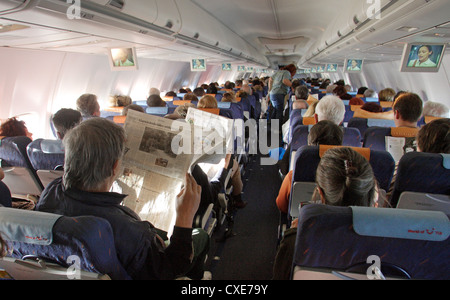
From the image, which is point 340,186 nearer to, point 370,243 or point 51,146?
point 370,243

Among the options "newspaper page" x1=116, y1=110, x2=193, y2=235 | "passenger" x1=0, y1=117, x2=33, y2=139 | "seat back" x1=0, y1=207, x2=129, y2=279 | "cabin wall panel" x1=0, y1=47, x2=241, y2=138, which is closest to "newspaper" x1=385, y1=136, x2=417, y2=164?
"newspaper page" x1=116, y1=110, x2=193, y2=235

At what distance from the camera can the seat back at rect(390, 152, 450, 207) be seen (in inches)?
73.8

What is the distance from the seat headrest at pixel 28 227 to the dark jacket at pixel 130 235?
23 centimetres

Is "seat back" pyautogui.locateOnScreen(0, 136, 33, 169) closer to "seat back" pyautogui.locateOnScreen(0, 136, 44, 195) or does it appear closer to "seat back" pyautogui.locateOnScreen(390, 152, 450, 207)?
"seat back" pyautogui.locateOnScreen(0, 136, 44, 195)

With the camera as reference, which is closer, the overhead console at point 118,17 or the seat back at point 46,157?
the overhead console at point 118,17

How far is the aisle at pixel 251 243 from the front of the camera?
3106 mm

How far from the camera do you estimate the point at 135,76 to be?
969 cm

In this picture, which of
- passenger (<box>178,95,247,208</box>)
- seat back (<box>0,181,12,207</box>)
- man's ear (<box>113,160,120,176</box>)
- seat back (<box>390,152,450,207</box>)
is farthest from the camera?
passenger (<box>178,95,247,208</box>)

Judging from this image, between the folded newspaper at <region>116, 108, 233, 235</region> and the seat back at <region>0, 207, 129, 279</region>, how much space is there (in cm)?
57

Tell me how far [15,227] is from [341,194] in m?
1.48

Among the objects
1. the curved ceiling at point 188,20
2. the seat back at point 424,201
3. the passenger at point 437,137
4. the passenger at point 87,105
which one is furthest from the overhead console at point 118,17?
the passenger at point 437,137

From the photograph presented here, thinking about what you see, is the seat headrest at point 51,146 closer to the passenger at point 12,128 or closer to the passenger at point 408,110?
the passenger at point 12,128
